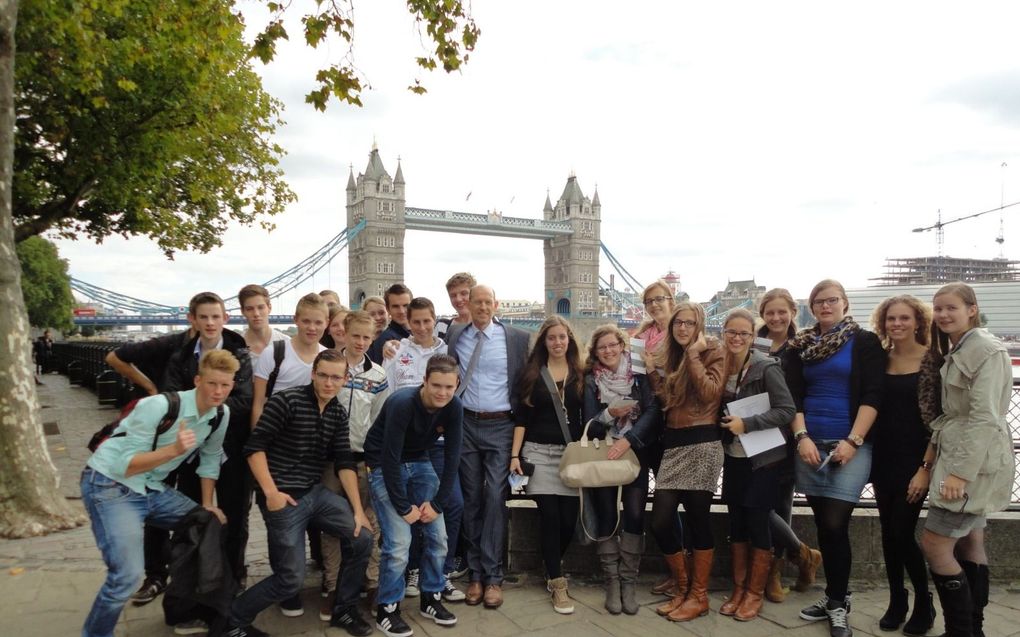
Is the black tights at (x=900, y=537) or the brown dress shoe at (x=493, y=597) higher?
the black tights at (x=900, y=537)

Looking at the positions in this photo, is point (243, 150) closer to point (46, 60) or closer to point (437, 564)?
point (46, 60)

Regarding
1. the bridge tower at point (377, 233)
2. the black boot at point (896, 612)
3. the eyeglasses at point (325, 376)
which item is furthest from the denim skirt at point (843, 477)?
the bridge tower at point (377, 233)

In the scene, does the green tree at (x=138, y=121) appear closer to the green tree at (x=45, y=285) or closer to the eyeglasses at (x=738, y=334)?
the eyeglasses at (x=738, y=334)

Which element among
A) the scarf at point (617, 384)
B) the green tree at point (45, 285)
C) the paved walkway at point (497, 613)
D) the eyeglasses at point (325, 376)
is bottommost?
the paved walkway at point (497, 613)

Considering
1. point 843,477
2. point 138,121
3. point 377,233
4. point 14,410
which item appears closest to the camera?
point 843,477

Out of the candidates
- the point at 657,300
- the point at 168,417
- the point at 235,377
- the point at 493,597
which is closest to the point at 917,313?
the point at 657,300

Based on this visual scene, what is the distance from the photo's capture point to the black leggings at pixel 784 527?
390 cm

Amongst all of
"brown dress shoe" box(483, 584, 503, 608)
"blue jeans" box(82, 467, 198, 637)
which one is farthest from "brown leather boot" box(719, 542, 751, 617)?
"blue jeans" box(82, 467, 198, 637)

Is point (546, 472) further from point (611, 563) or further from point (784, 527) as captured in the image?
point (784, 527)

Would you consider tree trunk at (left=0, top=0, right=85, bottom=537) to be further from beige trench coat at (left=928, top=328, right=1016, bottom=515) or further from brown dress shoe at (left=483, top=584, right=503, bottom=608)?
beige trench coat at (left=928, top=328, right=1016, bottom=515)

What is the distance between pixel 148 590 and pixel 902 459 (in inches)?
155

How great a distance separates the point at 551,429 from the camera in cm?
387

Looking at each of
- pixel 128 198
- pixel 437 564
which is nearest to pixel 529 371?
pixel 437 564

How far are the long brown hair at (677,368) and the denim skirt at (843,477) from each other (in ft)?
2.44
